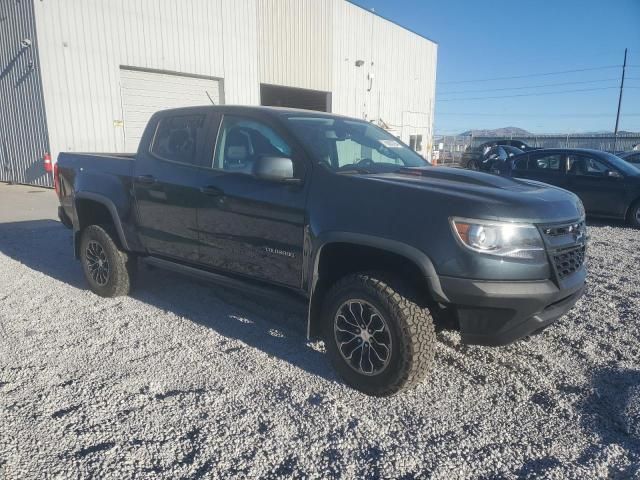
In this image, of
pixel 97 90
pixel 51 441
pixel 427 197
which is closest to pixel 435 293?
pixel 427 197

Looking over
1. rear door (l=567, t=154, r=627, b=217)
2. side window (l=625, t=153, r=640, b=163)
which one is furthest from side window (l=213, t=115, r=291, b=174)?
side window (l=625, t=153, r=640, b=163)

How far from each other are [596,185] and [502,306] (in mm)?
8319

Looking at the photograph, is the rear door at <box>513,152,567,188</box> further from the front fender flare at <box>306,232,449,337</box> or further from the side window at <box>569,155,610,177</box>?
the front fender flare at <box>306,232,449,337</box>

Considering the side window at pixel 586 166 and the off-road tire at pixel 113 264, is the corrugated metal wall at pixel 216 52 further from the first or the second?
the side window at pixel 586 166

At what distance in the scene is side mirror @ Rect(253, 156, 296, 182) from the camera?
122 inches

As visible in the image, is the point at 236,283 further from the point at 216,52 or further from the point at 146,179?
the point at 216,52

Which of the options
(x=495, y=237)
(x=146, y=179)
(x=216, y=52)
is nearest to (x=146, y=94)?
(x=216, y=52)

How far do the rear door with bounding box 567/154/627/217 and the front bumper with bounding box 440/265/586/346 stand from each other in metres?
7.73

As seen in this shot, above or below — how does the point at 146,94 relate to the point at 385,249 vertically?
above

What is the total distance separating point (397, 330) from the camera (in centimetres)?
279

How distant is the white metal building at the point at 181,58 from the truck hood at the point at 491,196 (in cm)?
533

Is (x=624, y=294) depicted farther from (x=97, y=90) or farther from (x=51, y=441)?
(x=97, y=90)

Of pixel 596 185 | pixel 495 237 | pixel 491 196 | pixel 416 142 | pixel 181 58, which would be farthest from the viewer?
pixel 416 142

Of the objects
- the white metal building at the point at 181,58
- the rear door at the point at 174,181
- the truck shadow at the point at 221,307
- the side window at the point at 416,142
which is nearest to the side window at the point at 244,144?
the rear door at the point at 174,181
